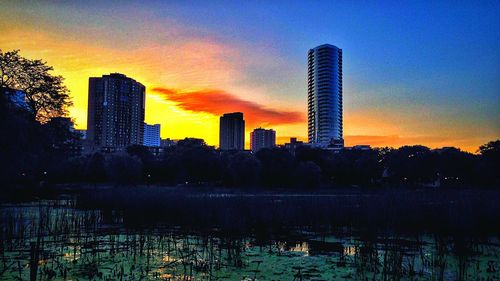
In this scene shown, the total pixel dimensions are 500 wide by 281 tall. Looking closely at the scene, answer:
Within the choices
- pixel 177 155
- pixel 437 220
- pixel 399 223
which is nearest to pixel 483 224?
pixel 437 220

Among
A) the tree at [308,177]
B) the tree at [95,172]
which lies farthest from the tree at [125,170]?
the tree at [308,177]

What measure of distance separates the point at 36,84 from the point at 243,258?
105ft

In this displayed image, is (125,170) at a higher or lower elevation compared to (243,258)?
higher

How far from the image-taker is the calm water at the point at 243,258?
10.4 m

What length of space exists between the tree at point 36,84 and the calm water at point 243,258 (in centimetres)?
2315

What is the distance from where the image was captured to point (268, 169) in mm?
76750

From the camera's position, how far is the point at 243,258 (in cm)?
1252

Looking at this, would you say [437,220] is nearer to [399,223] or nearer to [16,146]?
[399,223]

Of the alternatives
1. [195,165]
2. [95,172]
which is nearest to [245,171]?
[195,165]

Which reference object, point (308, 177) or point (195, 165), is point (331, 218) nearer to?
point (308, 177)

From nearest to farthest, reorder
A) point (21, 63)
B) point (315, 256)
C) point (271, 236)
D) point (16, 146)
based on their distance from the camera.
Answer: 1. point (315, 256)
2. point (271, 236)
3. point (16, 146)
4. point (21, 63)

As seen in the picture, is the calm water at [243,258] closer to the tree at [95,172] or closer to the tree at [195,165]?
the tree at [195,165]

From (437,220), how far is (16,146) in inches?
925

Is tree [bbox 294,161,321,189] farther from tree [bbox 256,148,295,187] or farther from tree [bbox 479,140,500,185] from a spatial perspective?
tree [bbox 479,140,500,185]
